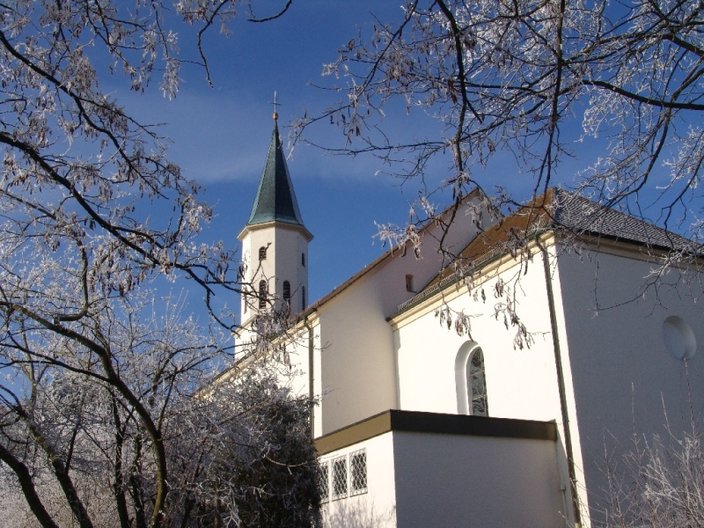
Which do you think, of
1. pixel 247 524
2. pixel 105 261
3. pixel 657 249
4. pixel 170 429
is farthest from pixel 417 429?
pixel 105 261

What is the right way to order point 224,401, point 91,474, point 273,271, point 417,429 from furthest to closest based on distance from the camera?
point 273,271
point 417,429
point 224,401
point 91,474

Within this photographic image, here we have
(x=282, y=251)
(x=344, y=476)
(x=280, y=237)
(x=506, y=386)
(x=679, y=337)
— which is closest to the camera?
(x=344, y=476)

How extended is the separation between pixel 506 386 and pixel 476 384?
1.59 m

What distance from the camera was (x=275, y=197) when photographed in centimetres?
3164

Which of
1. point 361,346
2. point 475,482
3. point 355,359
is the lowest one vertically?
point 475,482

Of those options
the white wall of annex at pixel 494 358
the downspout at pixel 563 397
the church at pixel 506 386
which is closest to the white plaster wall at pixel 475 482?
the church at pixel 506 386

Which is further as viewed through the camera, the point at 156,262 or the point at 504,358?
the point at 504,358

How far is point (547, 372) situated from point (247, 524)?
6.90m

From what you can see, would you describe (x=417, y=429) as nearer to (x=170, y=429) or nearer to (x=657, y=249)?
(x=170, y=429)

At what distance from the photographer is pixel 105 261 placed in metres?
7.34

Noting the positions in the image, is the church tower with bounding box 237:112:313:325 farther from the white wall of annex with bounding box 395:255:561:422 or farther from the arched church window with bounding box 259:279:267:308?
the arched church window with bounding box 259:279:267:308

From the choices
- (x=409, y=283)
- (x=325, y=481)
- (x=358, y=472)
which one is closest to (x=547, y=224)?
(x=358, y=472)

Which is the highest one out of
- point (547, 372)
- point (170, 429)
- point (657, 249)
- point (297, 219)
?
point (297, 219)

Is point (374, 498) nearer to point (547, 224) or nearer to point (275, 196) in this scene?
point (547, 224)
